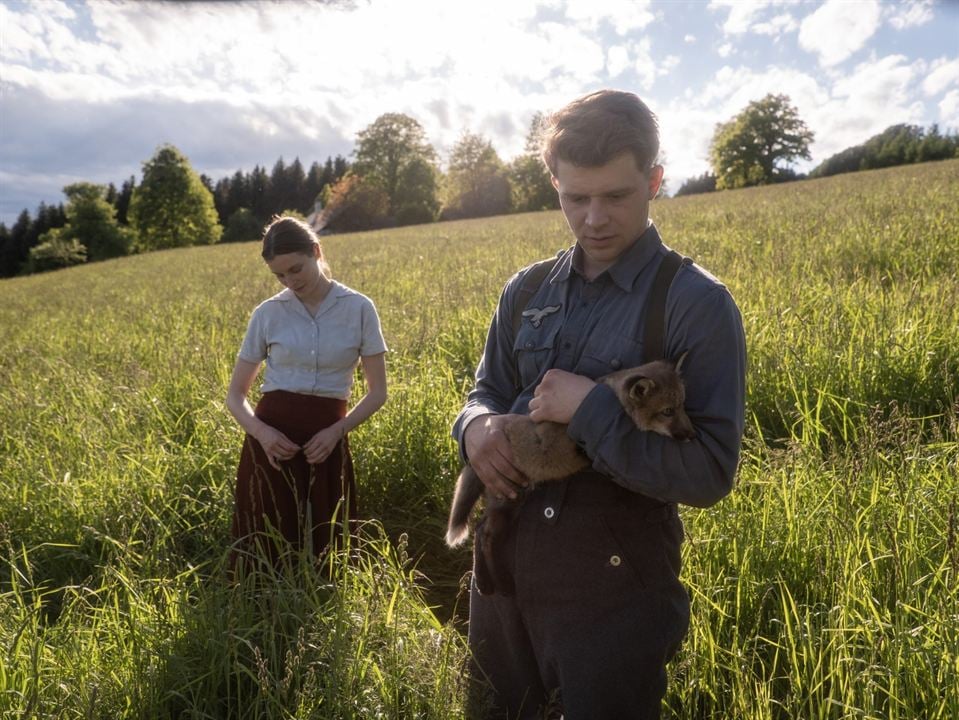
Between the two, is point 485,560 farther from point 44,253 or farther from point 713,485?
point 44,253

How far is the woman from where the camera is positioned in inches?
135

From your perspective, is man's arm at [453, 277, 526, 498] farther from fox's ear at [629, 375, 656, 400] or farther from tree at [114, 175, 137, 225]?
tree at [114, 175, 137, 225]

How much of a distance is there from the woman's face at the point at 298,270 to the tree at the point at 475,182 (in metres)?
67.3

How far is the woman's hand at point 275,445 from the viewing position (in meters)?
3.36

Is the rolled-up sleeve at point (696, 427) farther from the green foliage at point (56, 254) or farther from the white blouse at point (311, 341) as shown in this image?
the green foliage at point (56, 254)

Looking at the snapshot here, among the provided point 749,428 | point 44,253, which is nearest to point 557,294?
point 749,428

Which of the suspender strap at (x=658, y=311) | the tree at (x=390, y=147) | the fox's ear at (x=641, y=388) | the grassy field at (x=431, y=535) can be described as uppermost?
the tree at (x=390, y=147)

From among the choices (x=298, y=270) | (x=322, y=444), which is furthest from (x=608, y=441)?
(x=298, y=270)

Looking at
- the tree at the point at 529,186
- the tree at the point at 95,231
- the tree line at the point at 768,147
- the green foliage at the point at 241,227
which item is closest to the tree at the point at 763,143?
the tree line at the point at 768,147

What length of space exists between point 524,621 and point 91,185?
91.5 metres

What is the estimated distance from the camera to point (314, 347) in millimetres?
3494

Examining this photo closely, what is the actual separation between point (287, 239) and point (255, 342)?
2.13 feet

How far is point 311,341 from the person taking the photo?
350 cm

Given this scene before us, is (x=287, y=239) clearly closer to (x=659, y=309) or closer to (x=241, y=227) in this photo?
(x=659, y=309)
